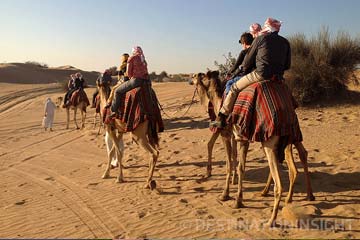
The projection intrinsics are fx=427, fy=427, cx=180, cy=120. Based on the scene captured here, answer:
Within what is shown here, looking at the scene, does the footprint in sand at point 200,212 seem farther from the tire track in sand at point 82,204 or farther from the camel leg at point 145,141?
the camel leg at point 145,141

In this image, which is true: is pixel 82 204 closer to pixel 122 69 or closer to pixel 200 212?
pixel 200 212

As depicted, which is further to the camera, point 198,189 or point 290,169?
point 198,189

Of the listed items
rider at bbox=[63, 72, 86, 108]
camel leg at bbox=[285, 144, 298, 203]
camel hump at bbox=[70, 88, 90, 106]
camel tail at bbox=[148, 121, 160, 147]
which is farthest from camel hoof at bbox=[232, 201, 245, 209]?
rider at bbox=[63, 72, 86, 108]

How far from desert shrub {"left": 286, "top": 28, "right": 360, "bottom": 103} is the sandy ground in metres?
1.04

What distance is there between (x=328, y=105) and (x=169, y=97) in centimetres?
1098

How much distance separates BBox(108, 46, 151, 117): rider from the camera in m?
8.64

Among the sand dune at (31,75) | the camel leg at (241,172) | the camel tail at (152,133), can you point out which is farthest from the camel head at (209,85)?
the sand dune at (31,75)

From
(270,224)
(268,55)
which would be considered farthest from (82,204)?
(268,55)

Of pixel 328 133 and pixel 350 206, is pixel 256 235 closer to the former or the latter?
pixel 350 206

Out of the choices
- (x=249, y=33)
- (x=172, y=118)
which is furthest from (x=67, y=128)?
(x=249, y=33)

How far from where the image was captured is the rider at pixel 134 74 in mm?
8641

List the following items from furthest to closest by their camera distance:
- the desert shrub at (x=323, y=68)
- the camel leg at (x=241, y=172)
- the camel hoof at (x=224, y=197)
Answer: the desert shrub at (x=323, y=68), the camel hoof at (x=224, y=197), the camel leg at (x=241, y=172)

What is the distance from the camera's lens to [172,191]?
27.3 ft

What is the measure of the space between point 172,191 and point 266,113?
294 centimetres
